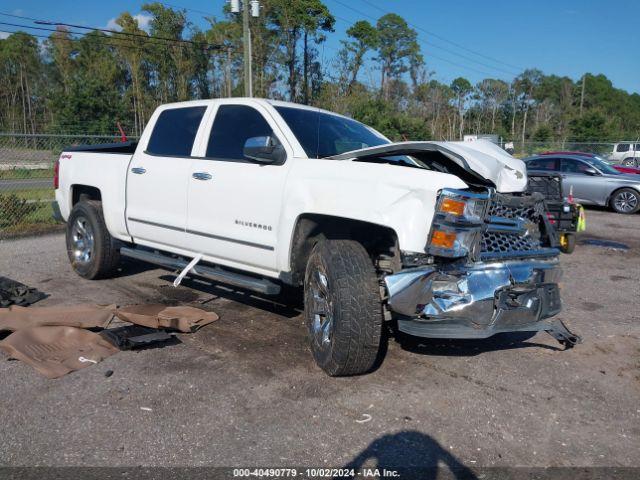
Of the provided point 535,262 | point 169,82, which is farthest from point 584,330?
point 169,82

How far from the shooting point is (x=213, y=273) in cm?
516

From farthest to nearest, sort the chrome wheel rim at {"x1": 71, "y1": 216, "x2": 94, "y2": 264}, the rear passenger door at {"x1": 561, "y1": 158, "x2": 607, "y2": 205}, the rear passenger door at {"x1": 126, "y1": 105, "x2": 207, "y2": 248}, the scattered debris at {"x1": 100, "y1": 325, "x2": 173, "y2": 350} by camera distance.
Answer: the rear passenger door at {"x1": 561, "y1": 158, "x2": 607, "y2": 205}, the chrome wheel rim at {"x1": 71, "y1": 216, "x2": 94, "y2": 264}, the rear passenger door at {"x1": 126, "y1": 105, "x2": 207, "y2": 248}, the scattered debris at {"x1": 100, "y1": 325, "x2": 173, "y2": 350}

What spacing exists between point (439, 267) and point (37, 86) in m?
52.4

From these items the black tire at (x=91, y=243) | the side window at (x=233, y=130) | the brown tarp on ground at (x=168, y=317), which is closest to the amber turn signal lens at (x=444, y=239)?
the side window at (x=233, y=130)

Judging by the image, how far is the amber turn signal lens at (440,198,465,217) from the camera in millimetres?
3537

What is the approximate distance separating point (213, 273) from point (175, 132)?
1625 mm

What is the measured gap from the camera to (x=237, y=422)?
345 centimetres

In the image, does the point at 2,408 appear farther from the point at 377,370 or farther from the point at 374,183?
the point at 374,183

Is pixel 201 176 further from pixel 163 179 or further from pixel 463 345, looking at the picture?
pixel 463 345

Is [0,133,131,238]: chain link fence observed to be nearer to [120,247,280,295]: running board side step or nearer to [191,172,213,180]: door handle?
[120,247,280,295]: running board side step

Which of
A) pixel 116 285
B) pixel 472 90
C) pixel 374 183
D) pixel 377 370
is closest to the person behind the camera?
pixel 374 183

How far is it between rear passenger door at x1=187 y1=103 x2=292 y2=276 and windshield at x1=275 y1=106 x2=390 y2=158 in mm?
218

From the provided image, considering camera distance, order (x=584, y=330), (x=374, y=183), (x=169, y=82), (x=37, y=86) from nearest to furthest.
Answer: (x=374, y=183) → (x=584, y=330) → (x=169, y=82) → (x=37, y=86)

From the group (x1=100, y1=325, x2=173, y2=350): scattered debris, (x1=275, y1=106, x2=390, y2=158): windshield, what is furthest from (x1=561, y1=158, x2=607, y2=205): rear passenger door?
(x1=100, y1=325, x2=173, y2=350): scattered debris
